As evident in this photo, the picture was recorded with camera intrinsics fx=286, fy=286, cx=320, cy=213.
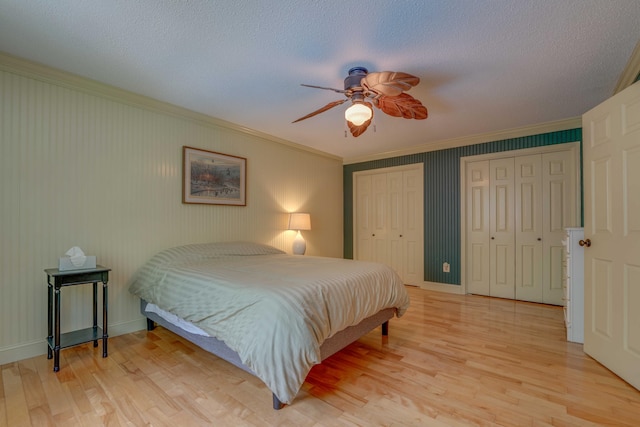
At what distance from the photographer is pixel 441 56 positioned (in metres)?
2.10

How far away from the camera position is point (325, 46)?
1970mm

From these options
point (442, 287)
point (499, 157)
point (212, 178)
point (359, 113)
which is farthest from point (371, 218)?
point (359, 113)

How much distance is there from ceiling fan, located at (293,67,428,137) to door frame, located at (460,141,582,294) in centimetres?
223

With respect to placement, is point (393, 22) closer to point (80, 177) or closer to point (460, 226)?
point (80, 177)

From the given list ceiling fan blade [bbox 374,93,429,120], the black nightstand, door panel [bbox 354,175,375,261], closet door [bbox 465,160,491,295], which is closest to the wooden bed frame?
the black nightstand

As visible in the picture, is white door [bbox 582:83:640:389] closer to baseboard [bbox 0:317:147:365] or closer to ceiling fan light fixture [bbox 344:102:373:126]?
ceiling fan light fixture [bbox 344:102:373:126]

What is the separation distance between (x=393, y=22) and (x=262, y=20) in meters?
0.80

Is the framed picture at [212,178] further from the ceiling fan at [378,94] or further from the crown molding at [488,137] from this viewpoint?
the crown molding at [488,137]

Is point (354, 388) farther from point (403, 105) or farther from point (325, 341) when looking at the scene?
point (403, 105)

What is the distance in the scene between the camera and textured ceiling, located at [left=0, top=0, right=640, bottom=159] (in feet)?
5.40

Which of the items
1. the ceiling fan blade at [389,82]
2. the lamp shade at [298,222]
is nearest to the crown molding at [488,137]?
the lamp shade at [298,222]

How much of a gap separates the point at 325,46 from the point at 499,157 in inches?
128

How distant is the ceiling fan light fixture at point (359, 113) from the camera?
2.16 m

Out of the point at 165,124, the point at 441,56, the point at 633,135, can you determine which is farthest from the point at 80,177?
the point at 633,135
